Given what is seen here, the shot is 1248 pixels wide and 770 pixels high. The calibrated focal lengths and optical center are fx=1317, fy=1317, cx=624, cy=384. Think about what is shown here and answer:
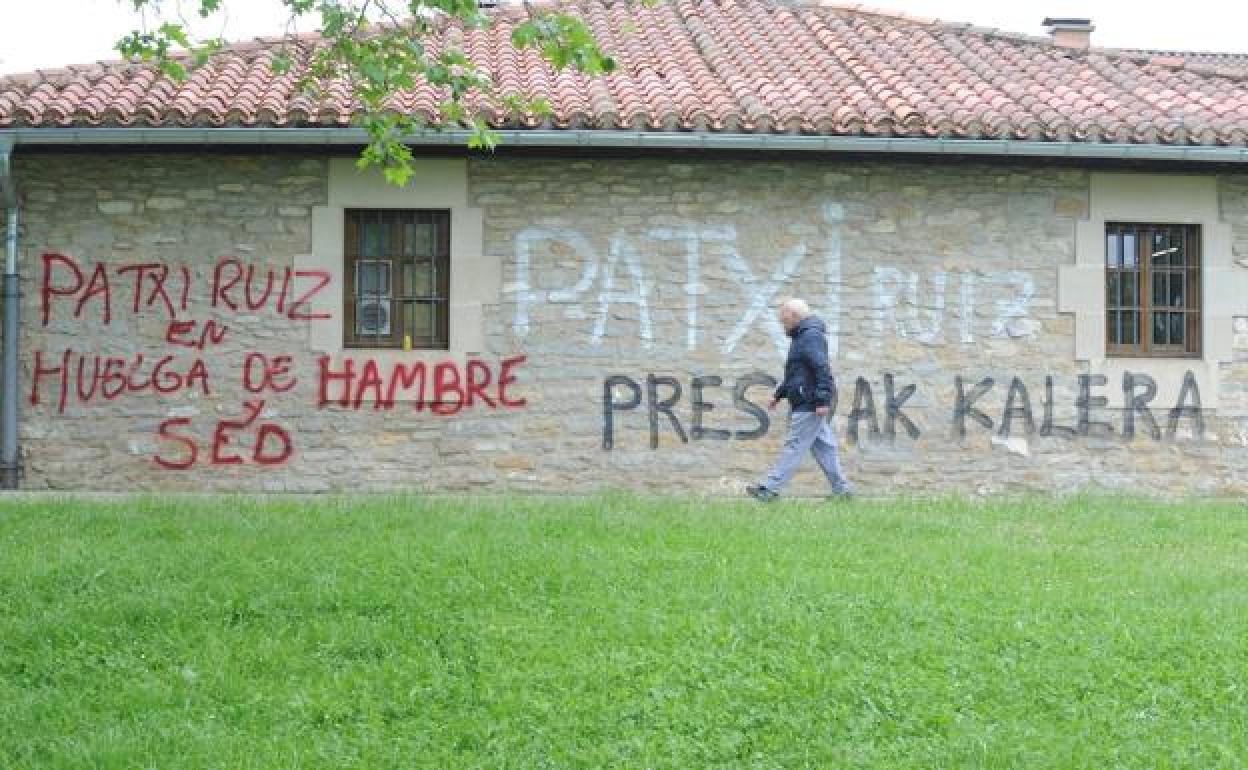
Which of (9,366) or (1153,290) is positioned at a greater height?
(1153,290)

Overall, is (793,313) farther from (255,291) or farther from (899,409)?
(255,291)


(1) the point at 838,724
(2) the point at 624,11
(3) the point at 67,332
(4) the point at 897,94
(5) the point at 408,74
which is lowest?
(1) the point at 838,724

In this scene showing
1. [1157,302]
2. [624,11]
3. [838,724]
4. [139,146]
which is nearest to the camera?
[838,724]

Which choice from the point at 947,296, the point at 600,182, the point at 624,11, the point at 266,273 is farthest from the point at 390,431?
the point at 624,11

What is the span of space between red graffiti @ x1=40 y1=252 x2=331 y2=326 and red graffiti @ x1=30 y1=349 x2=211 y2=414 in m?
0.35

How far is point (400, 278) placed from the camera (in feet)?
35.1

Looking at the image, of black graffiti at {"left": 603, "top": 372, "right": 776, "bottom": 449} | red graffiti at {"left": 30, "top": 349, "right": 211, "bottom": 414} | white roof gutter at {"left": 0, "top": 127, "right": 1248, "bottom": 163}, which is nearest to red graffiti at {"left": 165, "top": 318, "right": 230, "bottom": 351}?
red graffiti at {"left": 30, "top": 349, "right": 211, "bottom": 414}

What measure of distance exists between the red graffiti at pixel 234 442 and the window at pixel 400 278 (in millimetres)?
987

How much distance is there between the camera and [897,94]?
10.9m

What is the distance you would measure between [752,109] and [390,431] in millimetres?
3811

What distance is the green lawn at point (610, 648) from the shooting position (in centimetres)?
468

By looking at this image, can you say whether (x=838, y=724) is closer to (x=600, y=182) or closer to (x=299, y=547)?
(x=299, y=547)

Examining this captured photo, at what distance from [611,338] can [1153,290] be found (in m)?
4.61

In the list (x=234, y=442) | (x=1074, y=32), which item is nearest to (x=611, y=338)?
(x=234, y=442)
